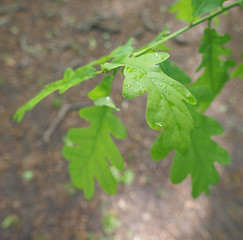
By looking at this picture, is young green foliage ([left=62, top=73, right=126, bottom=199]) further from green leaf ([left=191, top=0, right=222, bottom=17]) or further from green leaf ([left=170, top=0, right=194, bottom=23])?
green leaf ([left=170, top=0, right=194, bottom=23])

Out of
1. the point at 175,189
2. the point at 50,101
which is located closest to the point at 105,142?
the point at 175,189

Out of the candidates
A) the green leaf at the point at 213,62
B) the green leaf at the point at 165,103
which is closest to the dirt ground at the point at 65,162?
the green leaf at the point at 213,62

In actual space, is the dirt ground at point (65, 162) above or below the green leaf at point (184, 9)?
below

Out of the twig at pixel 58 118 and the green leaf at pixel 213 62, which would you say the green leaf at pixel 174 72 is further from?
the twig at pixel 58 118

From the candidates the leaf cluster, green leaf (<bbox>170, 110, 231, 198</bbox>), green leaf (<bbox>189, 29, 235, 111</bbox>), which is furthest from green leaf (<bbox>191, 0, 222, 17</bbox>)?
green leaf (<bbox>170, 110, 231, 198</bbox>)

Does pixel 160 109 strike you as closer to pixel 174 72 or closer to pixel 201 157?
pixel 174 72

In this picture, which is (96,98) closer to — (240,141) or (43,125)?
(43,125)

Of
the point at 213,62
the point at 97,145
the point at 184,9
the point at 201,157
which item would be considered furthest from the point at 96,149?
the point at 184,9
